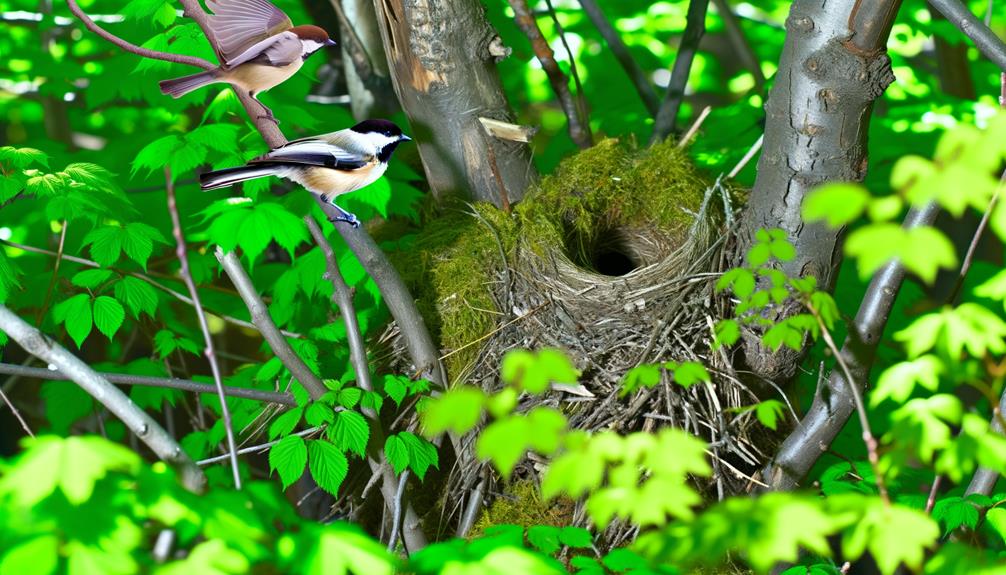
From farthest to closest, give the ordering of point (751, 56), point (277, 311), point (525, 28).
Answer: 1. point (751, 56)
2. point (525, 28)
3. point (277, 311)

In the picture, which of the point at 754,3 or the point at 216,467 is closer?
the point at 216,467

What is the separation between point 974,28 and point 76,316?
269 centimetres

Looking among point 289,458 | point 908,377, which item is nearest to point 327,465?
point 289,458

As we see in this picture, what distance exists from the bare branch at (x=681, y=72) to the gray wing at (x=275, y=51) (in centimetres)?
207

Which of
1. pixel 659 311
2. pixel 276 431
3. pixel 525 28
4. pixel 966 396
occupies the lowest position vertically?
pixel 966 396

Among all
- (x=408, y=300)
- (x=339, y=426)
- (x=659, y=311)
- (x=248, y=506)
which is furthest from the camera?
(x=659, y=311)

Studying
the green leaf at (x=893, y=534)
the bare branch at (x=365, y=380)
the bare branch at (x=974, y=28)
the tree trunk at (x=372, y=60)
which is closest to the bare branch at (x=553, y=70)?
the tree trunk at (x=372, y=60)

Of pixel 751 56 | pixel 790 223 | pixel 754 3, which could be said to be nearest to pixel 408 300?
pixel 790 223

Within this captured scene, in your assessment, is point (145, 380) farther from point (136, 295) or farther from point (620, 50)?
point (620, 50)

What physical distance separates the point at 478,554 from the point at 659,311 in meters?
1.50

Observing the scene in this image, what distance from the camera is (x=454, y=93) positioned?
2.92 metres

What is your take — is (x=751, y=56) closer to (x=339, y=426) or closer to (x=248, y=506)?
(x=339, y=426)

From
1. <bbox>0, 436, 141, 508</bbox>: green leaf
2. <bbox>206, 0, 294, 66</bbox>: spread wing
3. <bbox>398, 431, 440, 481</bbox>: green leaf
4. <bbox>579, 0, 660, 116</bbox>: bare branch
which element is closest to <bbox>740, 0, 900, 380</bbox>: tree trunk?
<bbox>398, 431, 440, 481</bbox>: green leaf

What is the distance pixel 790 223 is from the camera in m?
2.48
